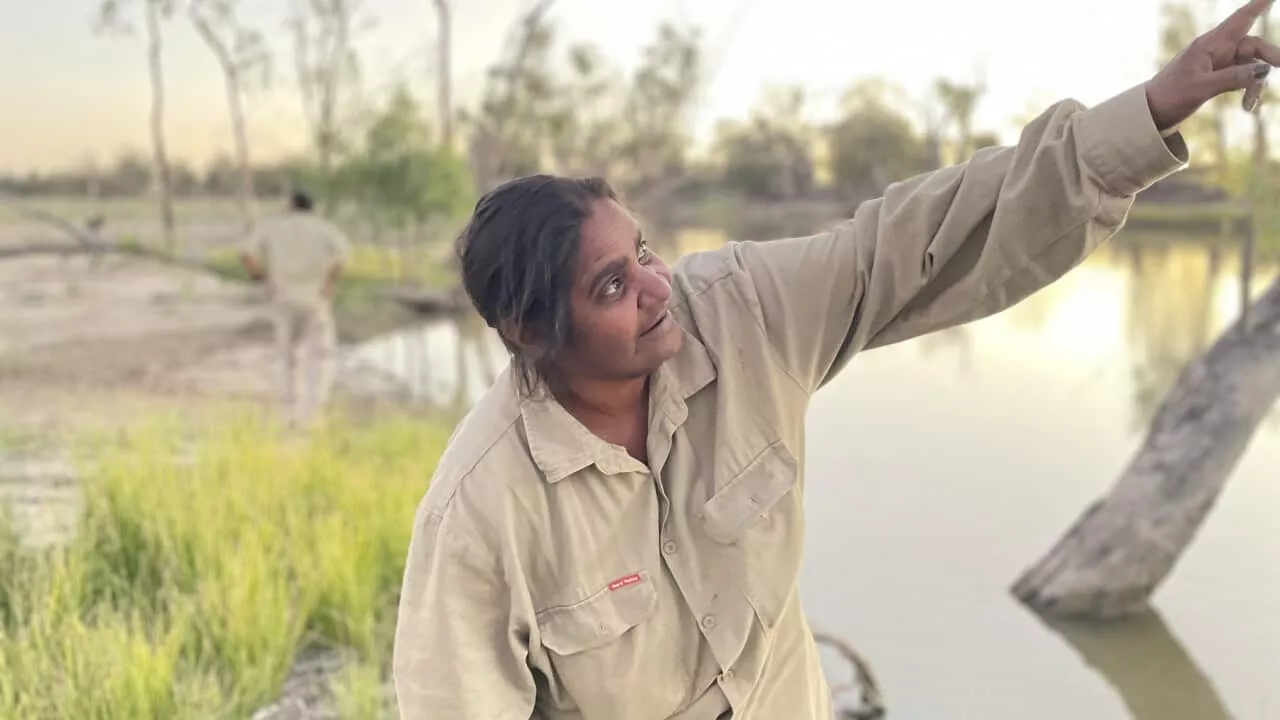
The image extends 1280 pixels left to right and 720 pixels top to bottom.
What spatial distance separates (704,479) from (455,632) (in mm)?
254

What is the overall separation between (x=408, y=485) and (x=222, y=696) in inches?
46.8

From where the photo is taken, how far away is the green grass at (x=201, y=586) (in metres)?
1.84

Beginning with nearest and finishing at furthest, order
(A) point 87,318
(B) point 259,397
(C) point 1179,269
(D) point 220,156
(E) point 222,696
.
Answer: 1. (E) point 222,696
2. (B) point 259,397
3. (A) point 87,318
4. (C) point 1179,269
5. (D) point 220,156

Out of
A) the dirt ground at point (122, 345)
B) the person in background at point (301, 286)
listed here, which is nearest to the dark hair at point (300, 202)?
the person in background at point (301, 286)

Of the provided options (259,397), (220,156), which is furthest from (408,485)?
(220,156)

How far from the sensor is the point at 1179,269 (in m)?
10.4

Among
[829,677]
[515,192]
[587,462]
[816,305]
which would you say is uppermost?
[515,192]

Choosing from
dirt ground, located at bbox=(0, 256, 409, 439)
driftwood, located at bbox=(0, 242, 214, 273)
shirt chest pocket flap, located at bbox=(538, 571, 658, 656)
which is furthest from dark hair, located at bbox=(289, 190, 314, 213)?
driftwood, located at bbox=(0, 242, 214, 273)

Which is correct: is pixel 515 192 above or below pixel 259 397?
above

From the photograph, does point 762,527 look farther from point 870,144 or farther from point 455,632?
point 870,144

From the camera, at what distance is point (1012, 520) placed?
14.7ft

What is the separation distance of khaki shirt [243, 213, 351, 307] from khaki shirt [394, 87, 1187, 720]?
4218mm

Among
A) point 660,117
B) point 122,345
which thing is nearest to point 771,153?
point 660,117

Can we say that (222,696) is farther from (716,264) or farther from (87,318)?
(87,318)
